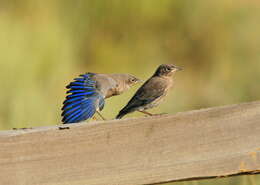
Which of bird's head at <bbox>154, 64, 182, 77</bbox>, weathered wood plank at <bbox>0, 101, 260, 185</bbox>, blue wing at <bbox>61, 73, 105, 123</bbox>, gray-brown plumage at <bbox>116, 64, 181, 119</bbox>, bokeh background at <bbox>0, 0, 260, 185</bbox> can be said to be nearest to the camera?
weathered wood plank at <bbox>0, 101, 260, 185</bbox>

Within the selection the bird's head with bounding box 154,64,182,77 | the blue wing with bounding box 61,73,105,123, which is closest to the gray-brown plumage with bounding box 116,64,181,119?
the bird's head with bounding box 154,64,182,77

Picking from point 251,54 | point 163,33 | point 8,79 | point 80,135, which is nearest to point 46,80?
point 8,79

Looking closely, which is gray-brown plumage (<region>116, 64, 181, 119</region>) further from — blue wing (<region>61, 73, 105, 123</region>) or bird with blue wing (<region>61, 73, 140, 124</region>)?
blue wing (<region>61, 73, 105, 123</region>)

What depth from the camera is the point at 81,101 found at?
358 cm

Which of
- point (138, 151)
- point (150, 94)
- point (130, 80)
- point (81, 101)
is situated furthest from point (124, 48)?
point (138, 151)

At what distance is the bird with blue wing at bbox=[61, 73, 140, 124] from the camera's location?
326cm

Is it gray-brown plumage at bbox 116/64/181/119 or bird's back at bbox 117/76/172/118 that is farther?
gray-brown plumage at bbox 116/64/181/119

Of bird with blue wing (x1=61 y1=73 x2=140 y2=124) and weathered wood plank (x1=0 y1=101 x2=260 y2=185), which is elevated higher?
bird with blue wing (x1=61 y1=73 x2=140 y2=124)

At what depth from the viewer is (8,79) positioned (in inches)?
201

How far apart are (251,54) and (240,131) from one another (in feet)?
10.1

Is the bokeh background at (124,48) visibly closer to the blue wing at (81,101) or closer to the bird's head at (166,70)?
the bird's head at (166,70)

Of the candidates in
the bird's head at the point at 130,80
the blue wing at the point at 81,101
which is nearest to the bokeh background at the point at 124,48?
the bird's head at the point at 130,80

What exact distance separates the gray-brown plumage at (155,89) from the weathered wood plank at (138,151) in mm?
2601

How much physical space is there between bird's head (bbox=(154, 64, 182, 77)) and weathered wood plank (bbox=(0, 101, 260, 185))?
114 inches
